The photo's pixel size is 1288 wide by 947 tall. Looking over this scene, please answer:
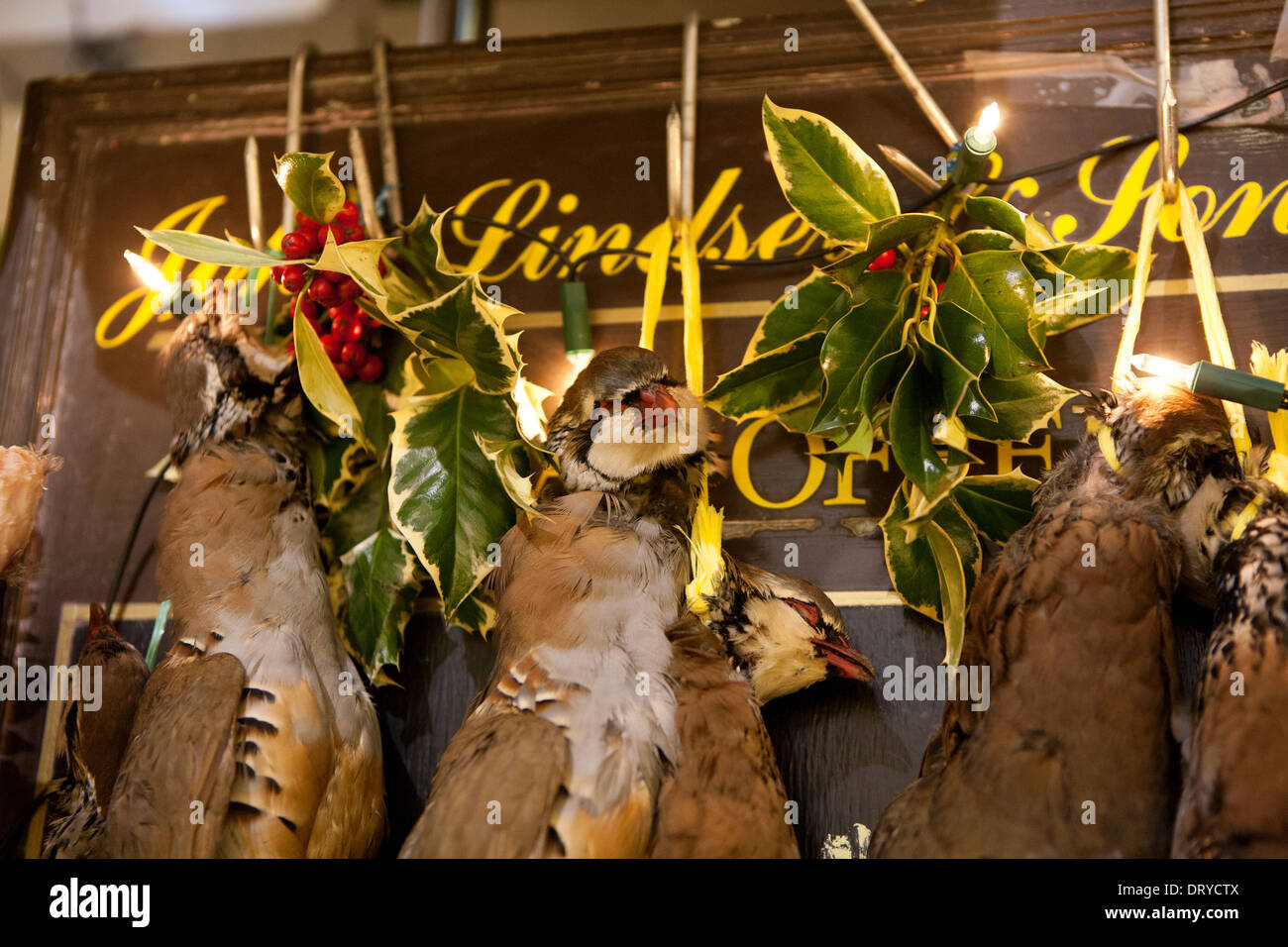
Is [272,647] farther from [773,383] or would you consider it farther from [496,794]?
[773,383]

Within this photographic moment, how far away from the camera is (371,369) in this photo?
1.10m

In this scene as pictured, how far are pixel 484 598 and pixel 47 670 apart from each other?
21.0 inches

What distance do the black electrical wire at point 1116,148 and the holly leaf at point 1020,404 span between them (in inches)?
8.3

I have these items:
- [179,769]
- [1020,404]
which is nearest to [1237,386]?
[1020,404]

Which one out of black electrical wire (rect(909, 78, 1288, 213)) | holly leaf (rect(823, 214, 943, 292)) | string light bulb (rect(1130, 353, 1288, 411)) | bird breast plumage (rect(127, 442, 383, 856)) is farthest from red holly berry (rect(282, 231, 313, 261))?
string light bulb (rect(1130, 353, 1288, 411))

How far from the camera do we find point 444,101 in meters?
1.24

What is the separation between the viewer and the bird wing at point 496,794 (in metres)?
0.78

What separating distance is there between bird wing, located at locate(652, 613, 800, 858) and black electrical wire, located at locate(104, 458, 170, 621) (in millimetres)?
656

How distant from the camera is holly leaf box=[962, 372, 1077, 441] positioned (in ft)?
3.08

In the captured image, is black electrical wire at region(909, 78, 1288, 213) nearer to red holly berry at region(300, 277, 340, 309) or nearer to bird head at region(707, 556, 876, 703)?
bird head at region(707, 556, 876, 703)

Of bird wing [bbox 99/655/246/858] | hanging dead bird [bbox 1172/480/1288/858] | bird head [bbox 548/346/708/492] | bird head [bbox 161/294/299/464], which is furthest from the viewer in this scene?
bird head [bbox 161/294/299/464]

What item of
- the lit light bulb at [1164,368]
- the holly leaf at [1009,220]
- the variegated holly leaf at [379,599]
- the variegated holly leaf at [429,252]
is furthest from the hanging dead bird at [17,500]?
the lit light bulb at [1164,368]
